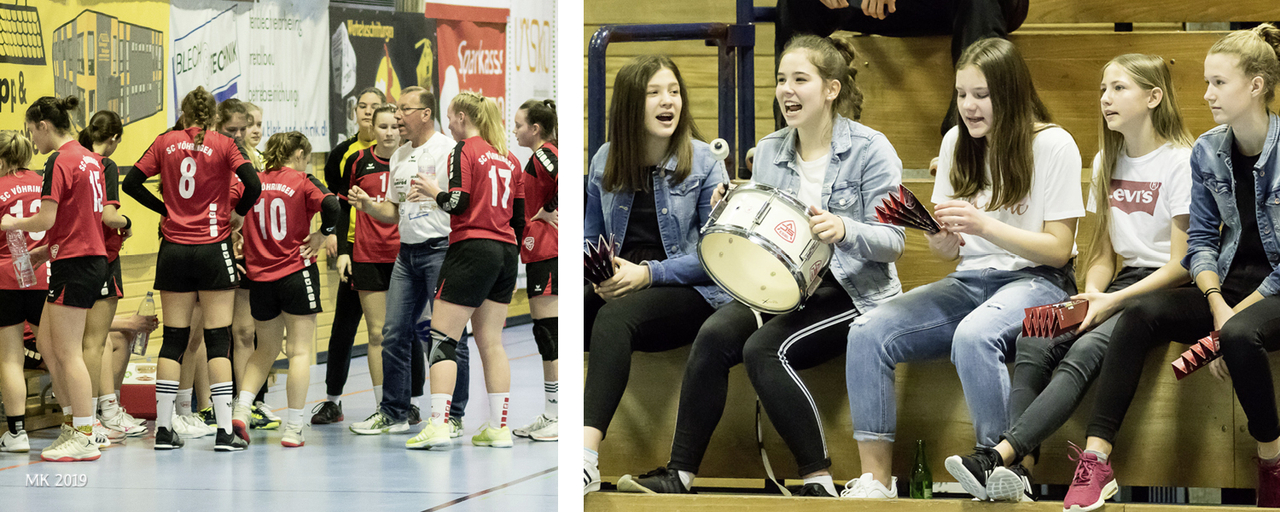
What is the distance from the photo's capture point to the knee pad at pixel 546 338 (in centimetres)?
429

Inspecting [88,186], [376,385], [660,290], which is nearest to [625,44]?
[660,290]

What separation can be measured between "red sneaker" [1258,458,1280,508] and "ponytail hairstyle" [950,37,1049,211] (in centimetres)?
82

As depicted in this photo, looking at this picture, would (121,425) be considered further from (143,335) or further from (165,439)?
(143,335)

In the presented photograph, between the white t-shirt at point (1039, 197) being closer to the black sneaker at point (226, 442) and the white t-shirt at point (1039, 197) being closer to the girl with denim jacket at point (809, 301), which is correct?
the girl with denim jacket at point (809, 301)

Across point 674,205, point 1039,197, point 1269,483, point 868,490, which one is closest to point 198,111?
point 674,205

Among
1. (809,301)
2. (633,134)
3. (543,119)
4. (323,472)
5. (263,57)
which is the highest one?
(263,57)

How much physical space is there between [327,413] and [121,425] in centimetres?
81

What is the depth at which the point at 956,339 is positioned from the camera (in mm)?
2582

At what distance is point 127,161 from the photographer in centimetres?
439

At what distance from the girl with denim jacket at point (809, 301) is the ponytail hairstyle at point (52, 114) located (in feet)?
9.41

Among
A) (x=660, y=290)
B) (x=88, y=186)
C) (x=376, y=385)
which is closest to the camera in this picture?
(x=660, y=290)

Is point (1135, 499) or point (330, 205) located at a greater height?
point (330, 205)

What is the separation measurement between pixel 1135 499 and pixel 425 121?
9.72 ft

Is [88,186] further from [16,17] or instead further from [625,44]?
[625,44]
